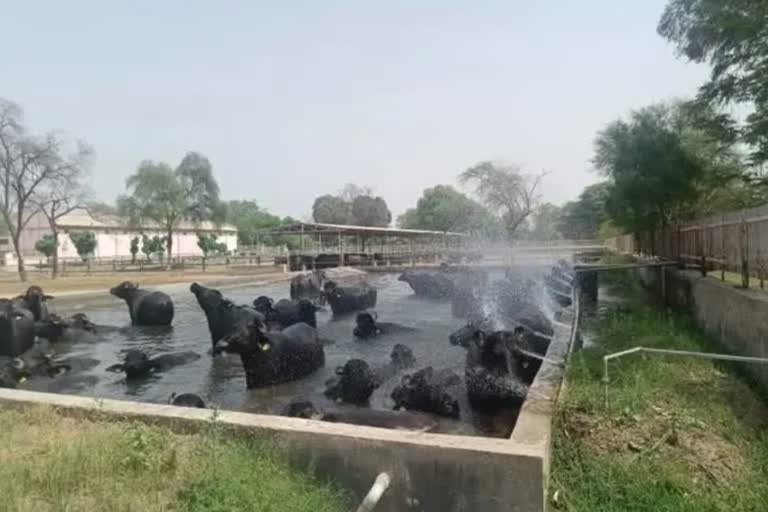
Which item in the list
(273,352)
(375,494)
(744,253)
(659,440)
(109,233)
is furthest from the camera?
(109,233)

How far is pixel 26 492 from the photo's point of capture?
12.6 ft

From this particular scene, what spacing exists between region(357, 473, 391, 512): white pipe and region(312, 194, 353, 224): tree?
8452 cm

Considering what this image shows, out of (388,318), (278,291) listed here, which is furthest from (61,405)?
(278,291)

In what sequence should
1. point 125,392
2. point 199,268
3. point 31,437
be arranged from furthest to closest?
point 199,268 < point 125,392 < point 31,437

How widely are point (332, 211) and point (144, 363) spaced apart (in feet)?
260

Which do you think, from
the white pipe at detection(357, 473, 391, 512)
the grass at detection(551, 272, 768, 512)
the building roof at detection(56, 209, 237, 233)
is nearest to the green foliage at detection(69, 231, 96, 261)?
the building roof at detection(56, 209, 237, 233)

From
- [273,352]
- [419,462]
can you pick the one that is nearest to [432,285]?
[273,352]

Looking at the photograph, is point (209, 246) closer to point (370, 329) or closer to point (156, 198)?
point (156, 198)

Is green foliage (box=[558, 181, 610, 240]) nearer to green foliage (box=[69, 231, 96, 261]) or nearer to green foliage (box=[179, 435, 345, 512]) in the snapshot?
green foliage (box=[69, 231, 96, 261])

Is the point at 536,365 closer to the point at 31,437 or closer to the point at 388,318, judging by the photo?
the point at 31,437

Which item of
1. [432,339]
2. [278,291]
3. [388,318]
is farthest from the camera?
[278,291]

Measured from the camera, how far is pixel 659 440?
486 cm

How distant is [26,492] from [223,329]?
8.70 m

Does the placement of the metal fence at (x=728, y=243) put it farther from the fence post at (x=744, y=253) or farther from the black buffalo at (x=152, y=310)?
the black buffalo at (x=152, y=310)
